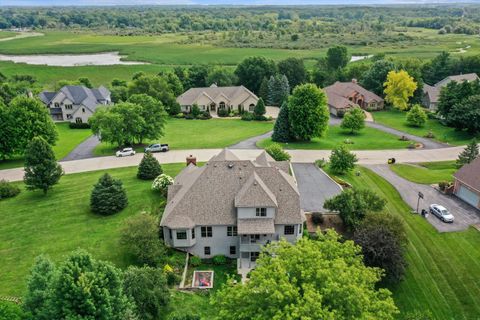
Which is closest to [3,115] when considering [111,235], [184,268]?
[111,235]

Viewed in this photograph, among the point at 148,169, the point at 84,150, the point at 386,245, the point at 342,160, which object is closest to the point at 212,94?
the point at 84,150

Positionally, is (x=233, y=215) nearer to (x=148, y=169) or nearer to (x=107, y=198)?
(x=107, y=198)

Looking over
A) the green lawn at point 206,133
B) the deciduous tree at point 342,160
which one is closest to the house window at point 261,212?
the deciduous tree at point 342,160

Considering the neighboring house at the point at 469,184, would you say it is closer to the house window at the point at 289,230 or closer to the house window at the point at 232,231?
the house window at the point at 289,230

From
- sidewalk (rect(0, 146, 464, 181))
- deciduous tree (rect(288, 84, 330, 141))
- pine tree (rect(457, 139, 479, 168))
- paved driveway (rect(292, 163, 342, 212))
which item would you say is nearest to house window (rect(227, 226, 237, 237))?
paved driveway (rect(292, 163, 342, 212))

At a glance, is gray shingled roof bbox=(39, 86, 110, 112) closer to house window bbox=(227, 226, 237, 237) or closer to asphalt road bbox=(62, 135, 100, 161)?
asphalt road bbox=(62, 135, 100, 161)
